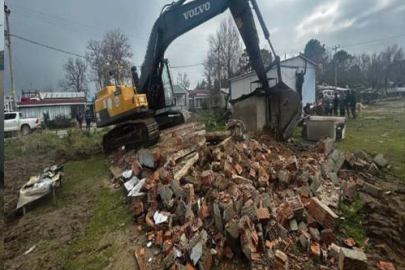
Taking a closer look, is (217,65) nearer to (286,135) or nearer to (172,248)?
(286,135)

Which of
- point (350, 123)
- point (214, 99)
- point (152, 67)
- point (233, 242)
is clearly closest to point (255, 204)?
point (233, 242)

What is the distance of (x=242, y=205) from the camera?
311 cm

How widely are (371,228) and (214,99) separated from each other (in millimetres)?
19187

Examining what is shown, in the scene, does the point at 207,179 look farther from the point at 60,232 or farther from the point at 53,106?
the point at 53,106

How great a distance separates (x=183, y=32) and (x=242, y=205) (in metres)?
4.08

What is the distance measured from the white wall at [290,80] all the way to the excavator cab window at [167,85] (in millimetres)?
7788

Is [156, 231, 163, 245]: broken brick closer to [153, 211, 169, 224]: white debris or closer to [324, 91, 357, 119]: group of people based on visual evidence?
[153, 211, 169, 224]: white debris

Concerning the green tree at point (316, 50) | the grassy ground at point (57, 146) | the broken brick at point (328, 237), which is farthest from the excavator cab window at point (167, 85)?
the green tree at point (316, 50)

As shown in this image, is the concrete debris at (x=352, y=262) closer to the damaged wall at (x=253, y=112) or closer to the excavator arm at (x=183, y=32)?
the excavator arm at (x=183, y=32)

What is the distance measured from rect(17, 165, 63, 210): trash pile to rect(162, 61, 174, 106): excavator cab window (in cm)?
303

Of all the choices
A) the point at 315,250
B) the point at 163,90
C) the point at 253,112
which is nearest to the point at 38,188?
the point at 163,90

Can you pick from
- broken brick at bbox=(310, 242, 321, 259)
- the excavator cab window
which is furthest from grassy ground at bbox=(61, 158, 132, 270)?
the excavator cab window

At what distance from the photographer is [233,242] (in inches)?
107

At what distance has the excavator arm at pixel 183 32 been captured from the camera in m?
5.51
